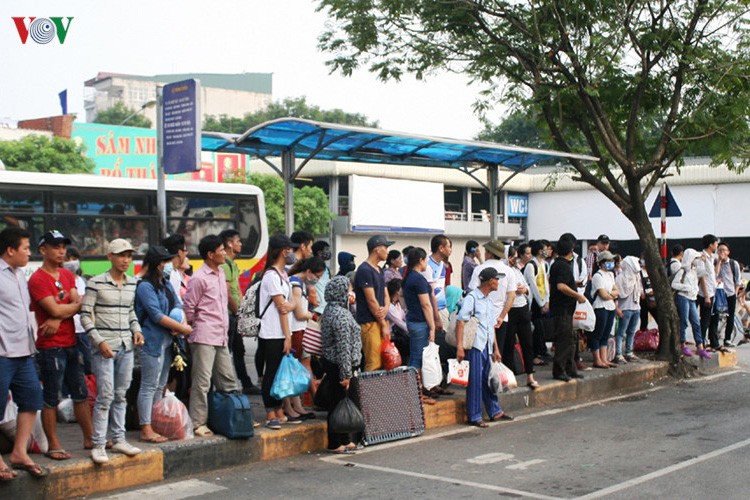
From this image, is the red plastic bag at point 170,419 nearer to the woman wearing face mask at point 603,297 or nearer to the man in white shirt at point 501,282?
the man in white shirt at point 501,282

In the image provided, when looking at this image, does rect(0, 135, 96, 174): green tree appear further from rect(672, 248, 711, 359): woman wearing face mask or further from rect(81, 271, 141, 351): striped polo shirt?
rect(81, 271, 141, 351): striped polo shirt

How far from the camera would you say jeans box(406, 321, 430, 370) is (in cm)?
932

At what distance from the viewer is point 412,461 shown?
7715 mm

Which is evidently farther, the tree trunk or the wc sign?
the wc sign

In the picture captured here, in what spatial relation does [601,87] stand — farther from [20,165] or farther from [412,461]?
[20,165]

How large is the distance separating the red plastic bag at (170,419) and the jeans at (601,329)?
21.4 ft

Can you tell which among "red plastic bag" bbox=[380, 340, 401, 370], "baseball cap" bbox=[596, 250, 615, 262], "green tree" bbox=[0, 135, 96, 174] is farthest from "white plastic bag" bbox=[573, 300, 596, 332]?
"green tree" bbox=[0, 135, 96, 174]

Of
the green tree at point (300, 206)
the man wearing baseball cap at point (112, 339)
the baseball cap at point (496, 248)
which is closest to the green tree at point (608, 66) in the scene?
the baseball cap at point (496, 248)

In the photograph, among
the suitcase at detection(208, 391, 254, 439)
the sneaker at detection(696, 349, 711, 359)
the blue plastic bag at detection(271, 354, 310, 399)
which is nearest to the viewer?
the suitcase at detection(208, 391, 254, 439)

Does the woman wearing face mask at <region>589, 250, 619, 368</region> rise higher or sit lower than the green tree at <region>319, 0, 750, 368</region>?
lower

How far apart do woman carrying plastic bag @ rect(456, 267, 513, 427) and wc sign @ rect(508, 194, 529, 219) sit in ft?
130

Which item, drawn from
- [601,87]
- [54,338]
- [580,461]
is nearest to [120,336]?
[54,338]

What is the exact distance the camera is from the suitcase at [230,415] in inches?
295

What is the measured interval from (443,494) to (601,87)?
8.46 meters
